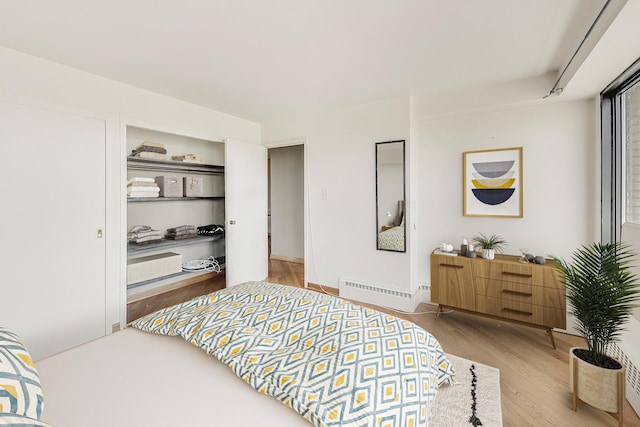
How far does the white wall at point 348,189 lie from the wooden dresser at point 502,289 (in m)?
0.45

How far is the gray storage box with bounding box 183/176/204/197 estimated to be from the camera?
11.2 ft

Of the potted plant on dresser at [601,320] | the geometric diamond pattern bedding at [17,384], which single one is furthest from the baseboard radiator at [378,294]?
the geometric diamond pattern bedding at [17,384]

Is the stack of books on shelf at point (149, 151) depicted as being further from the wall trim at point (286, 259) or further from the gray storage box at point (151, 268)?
the wall trim at point (286, 259)

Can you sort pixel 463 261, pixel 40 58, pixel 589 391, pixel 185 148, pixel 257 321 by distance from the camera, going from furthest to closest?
pixel 185 148, pixel 463 261, pixel 40 58, pixel 589 391, pixel 257 321

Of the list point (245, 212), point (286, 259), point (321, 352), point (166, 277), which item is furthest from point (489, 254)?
point (286, 259)

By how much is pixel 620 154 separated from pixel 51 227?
4.49 meters

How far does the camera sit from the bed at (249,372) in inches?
36.2

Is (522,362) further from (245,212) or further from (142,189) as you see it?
(142,189)

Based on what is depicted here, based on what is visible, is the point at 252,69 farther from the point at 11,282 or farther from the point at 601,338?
the point at 601,338

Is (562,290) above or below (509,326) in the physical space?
above

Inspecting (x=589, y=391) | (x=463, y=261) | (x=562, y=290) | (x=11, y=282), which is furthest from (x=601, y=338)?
(x=11, y=282)

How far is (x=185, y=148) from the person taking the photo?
369 centimetres

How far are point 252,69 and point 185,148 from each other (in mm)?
1836

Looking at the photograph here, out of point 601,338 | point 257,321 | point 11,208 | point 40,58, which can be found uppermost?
point 40,58
